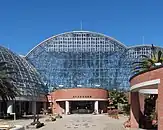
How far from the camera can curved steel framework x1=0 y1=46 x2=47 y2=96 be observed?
7650 centimetres

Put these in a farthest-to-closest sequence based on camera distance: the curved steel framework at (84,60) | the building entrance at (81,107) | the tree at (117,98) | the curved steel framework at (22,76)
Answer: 1. the curved steel framework at (84,60)
2. the building entrance at (81,107)
3. the tree at (117,98)
4. the curved steel framework at (22,76)

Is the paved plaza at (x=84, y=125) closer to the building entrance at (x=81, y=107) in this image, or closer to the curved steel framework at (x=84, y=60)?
the building entrance at (x=81, y=107)

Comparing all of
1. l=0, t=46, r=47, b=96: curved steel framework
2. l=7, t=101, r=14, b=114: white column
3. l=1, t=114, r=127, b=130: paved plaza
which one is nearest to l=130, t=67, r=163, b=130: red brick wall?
l=1, t=114, r=127, b=130: paved plaza

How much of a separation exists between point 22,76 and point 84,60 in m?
28.7

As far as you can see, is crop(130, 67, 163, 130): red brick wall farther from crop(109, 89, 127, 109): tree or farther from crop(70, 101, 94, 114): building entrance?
crop(70, 101, 94, 114): building entrance

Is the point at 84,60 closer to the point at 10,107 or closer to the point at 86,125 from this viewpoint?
the point at 10,107

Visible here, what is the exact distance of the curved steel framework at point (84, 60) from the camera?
104812 mm

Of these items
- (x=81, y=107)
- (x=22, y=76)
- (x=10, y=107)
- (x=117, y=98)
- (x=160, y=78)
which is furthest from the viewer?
(x=81, y=107)

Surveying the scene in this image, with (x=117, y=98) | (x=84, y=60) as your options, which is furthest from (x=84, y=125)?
(x=84, y=60)

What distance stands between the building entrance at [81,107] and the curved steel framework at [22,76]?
373 inches

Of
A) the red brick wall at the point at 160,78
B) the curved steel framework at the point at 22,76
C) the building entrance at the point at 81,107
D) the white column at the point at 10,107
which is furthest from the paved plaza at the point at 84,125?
the building entrance at the point at 81,107

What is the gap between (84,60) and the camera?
10581 centimetres

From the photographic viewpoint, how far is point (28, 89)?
8000 cm

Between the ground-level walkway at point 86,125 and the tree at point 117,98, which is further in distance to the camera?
the tree at point 117,98
